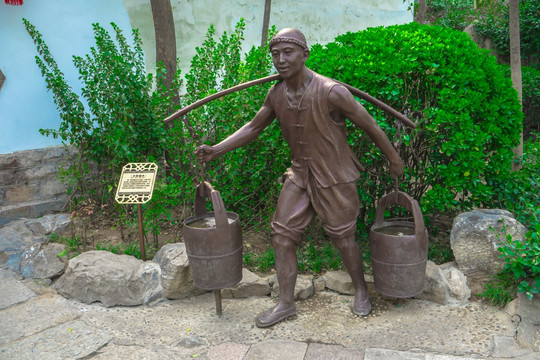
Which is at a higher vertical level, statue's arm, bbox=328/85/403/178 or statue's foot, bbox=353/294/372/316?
statue's arm, bbox=328/85/403/178

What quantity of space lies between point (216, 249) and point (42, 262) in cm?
198

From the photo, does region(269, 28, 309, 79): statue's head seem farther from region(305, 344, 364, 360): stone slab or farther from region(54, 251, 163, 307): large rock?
region(54, 251, 163, 307): large rock

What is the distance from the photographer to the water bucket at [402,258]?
3.25 metres

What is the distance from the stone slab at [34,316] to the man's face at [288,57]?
2.46 meters

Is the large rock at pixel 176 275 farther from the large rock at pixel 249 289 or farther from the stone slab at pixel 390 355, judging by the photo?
the stone slab at pixel 390 355

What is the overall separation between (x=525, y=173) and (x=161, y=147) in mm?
3778

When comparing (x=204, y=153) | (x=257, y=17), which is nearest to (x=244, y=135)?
(x=204, y=153)

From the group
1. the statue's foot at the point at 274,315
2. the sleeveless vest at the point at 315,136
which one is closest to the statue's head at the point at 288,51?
the sleeveless vest at the point at 315,136

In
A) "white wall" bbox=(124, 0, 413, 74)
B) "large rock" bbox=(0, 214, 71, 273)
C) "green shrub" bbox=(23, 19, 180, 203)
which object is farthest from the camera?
"white wall" bbox=(124, 0, 413, 74)

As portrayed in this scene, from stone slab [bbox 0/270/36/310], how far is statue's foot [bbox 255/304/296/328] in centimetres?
199

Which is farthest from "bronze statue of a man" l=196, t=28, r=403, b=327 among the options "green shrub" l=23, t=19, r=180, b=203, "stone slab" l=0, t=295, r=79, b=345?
"green shrub" l=23, t=19, r=180, b=203

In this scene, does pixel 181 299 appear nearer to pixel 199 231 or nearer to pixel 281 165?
pixel 199 231

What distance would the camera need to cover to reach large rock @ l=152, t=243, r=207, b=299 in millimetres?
3820

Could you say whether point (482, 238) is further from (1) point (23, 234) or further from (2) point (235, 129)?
(1) point (23, 234)
